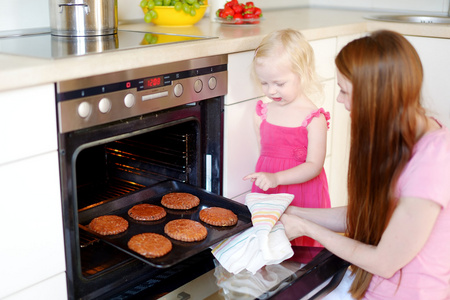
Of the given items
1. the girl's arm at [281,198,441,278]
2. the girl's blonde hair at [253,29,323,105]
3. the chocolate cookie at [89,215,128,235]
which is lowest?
the chocolate cookie at [89,215,128,235]

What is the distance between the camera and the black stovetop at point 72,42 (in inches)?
52.9

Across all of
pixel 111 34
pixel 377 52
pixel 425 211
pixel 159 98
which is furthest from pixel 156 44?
pixel 425 211

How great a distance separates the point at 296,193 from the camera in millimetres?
1846

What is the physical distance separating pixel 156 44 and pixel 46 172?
18.3 inches

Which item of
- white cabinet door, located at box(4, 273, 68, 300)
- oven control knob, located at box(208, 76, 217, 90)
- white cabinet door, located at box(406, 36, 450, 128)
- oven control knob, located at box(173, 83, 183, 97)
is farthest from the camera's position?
white cabinet door, located at box(406, 36, 450, 128)

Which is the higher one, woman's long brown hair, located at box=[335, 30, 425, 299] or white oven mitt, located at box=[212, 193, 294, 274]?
woman's long brown hair, located at box=[335, 30, 425, 299]

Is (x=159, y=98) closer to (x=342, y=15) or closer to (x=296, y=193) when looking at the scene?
(x=296, y=193)

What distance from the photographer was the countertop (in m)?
1.15

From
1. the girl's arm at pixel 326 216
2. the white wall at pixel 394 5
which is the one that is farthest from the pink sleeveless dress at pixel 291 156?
the white wall at pixel 394 5

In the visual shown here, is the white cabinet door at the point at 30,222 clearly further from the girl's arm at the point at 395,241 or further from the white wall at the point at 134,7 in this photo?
the white wall at the point at 134,7

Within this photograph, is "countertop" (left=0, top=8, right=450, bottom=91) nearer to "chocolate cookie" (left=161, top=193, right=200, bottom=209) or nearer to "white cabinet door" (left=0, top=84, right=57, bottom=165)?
"white cabinet door" (left=0, top=84, right=57, bottom=165)

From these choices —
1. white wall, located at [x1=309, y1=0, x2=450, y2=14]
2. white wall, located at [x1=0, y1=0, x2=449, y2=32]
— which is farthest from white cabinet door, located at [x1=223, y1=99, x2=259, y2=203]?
white wall, located at [x1=309, y1=0, x2=450, y2=14]

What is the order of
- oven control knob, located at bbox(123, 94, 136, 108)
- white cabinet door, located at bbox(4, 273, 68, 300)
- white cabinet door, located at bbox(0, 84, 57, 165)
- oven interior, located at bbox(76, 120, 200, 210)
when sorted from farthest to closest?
oven interior, located at bbox(76, 120, 200, 210)
oven control knob, located at bbox(123, 94, 136, 108)
white cabinet door, located at bbox(4, 273, 68, 300)
white cabinet door, located at bbox(0, 84, 57, 165)

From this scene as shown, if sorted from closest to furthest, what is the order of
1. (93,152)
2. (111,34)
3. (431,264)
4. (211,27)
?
(431,264), (111,34), (93,152), (211,27)
